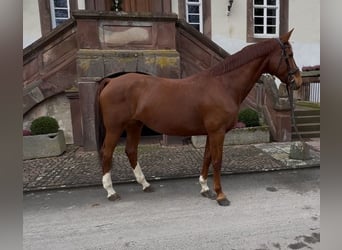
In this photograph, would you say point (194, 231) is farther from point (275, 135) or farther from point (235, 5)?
point (235, 5)

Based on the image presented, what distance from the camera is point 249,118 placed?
6.32 metres

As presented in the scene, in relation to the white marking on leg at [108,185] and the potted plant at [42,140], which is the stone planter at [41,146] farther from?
the white marking on leg at [108,185]

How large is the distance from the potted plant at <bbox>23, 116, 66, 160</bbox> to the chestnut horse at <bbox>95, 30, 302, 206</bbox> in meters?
2.31

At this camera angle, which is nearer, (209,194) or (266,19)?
(209,194)

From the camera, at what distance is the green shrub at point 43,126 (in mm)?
5537

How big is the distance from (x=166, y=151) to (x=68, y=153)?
1984mm

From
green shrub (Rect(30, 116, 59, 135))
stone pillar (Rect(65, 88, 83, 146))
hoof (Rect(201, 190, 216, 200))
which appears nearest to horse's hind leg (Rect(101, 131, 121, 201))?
hoof (Rect(201, 190, 216, 200))

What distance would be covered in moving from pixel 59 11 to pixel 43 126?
4741 millimetres

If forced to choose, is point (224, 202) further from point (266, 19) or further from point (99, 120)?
point (266, 19)

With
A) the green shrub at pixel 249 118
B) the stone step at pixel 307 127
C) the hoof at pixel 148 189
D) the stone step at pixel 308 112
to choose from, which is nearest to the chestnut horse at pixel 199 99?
the hoof at pixel 148 189

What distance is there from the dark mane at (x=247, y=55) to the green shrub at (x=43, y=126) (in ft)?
12.3

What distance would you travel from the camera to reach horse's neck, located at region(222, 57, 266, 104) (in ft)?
10.9

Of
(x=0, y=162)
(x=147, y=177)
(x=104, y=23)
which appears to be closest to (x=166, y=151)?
(x=147, y=177)

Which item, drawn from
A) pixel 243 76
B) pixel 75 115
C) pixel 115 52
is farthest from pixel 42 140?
pixel 243 76
